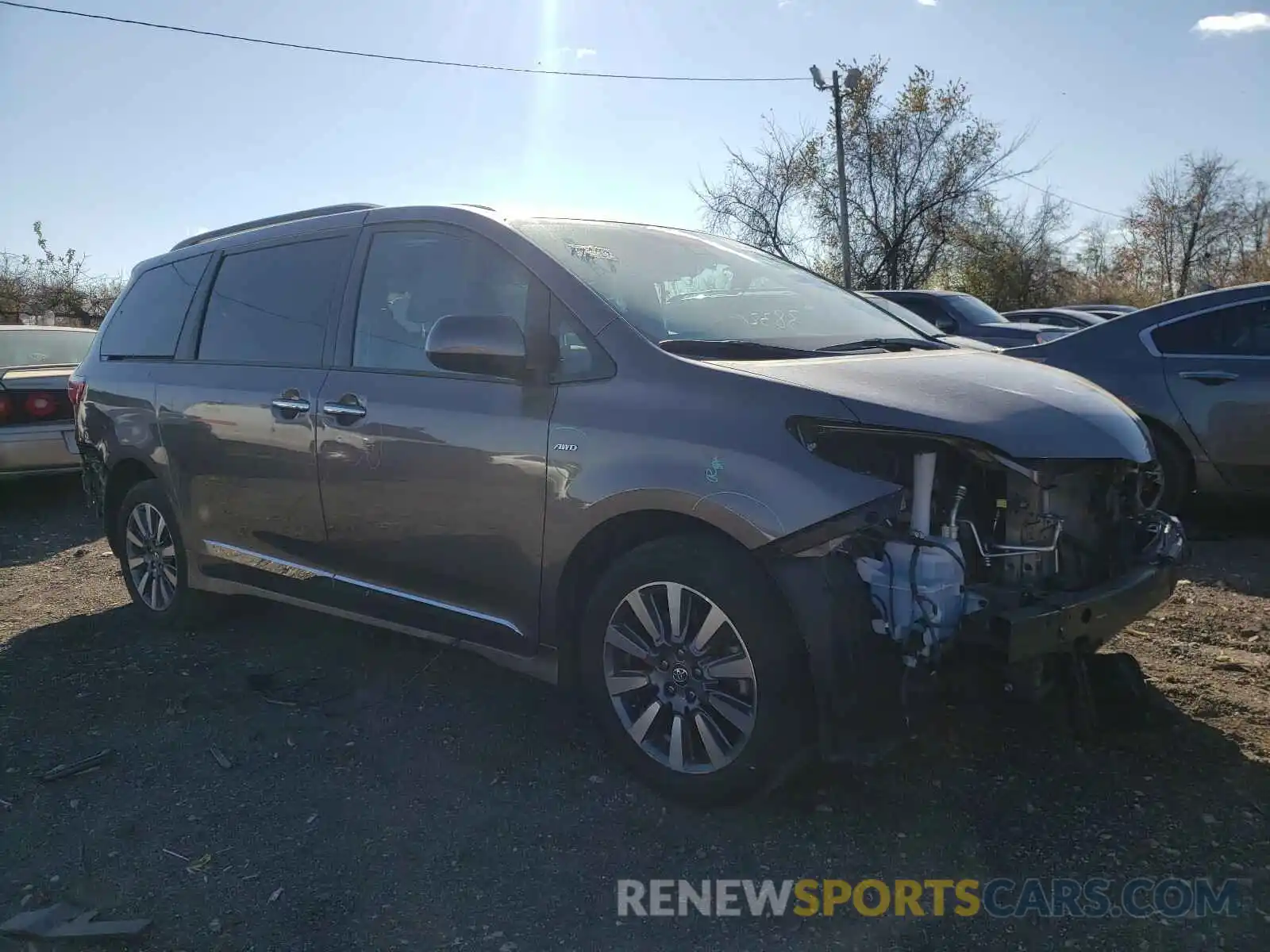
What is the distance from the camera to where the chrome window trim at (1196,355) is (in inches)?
229

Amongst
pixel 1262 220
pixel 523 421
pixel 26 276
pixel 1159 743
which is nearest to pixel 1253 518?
pixel 1159 743

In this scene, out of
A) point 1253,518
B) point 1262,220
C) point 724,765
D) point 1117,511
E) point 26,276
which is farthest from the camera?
point 1262,220

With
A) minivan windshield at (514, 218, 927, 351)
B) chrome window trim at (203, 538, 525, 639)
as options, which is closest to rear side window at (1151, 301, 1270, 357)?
minivan windshield at (514, 218, 927, 351)

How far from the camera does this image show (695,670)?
2922 millimetres

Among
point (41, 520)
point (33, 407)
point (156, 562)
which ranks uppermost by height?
point (33, 407)

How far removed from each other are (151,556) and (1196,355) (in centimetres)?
612

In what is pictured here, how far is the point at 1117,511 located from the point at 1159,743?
80 centimetres

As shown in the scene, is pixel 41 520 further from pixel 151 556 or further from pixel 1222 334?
pixel 1222 334

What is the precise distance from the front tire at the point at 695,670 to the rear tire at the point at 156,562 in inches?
108

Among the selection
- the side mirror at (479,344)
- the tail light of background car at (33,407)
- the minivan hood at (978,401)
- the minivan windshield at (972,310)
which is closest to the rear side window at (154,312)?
the side mirror at (479,344)

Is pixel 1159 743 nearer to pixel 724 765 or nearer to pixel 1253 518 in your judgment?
pixel 724 765

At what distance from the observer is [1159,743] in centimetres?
327

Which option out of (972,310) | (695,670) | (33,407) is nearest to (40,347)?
(33,407)

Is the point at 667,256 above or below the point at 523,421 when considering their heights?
above
